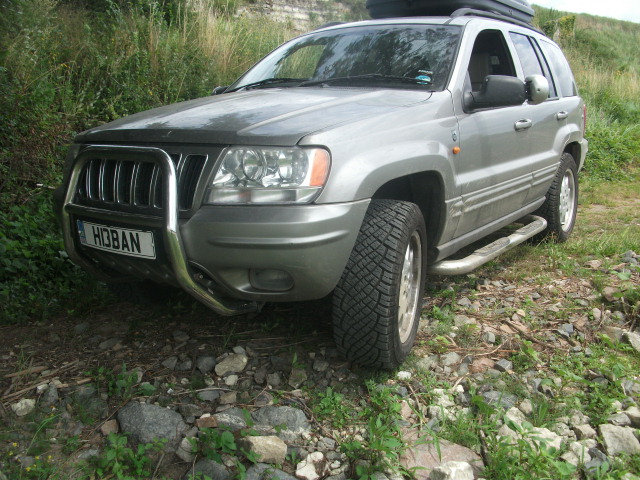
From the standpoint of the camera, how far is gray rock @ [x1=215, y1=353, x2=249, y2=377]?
2652mm

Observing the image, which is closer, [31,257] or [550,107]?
[31,257]

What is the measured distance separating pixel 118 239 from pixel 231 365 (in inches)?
30.8

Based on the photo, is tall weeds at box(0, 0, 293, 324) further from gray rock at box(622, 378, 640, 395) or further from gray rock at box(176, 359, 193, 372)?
gray rock at box(622, 378, 640, 395)

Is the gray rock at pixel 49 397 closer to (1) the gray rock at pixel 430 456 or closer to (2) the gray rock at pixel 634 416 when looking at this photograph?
(1) the gray rock at pixel 430 456

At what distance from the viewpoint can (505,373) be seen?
106 inches

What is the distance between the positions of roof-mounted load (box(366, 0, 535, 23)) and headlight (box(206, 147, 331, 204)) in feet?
9.78

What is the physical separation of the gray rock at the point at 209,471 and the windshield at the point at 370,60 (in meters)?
2.01

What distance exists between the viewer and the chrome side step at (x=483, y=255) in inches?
119

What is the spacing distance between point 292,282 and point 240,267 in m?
0.21

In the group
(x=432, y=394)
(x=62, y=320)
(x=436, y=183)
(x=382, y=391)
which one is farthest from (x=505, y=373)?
(x=62, y=320)

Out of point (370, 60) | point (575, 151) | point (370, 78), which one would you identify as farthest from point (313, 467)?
point (575, 151)

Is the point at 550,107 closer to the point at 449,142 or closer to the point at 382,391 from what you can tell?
the point at 449,142

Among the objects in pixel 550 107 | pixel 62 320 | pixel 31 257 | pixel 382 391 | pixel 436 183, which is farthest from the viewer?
pixel 550 107

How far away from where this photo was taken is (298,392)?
249 centimetres
